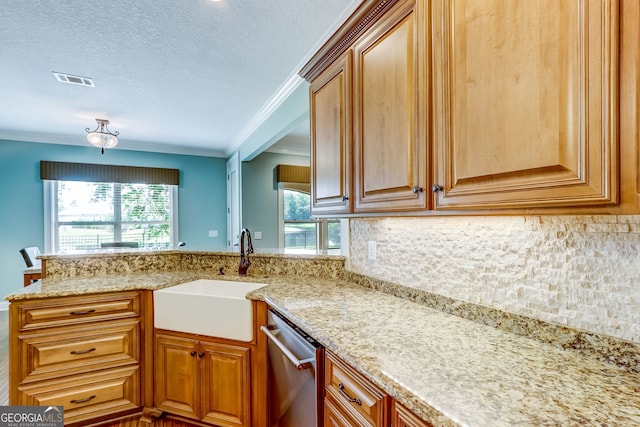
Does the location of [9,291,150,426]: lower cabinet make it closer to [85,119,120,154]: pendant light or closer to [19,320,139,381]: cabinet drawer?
[19,320,139,381]: cabinet drawer

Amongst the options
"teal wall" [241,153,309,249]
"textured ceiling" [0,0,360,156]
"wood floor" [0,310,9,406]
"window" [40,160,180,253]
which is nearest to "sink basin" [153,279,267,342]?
"wood floor" [0,310,9,406]

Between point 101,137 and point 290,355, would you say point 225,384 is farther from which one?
point 101,137

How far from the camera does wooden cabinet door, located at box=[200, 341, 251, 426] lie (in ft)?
5.87

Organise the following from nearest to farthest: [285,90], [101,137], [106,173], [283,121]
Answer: [285,90] → [283,121] → [101,137] → [106,173]

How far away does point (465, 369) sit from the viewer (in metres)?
0.88

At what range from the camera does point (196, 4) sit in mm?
Result: 1852

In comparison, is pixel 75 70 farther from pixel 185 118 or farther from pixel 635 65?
pixel 635 65

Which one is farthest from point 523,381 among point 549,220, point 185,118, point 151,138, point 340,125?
point 151,138

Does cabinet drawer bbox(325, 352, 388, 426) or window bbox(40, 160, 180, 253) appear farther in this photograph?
window bbox(40, 160, 180, 253)

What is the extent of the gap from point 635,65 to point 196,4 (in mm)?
2054

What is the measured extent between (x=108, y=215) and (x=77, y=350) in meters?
3.78

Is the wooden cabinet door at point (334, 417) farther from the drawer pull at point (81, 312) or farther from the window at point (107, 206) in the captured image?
the window at point (107, 206)

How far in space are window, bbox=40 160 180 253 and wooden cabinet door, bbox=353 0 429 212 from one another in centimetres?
478

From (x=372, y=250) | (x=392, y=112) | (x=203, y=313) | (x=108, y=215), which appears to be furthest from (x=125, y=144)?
(x=392, y=112)
